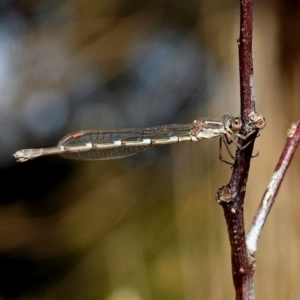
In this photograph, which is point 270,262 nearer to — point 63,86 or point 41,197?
point 41,197

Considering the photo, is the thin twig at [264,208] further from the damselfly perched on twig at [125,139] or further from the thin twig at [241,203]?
the damselfly perched on twig at [125,139]

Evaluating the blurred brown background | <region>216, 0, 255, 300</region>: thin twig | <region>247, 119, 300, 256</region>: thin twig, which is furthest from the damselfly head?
the blurred brown background

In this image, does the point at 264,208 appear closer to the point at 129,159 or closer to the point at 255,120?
the point at 255,120

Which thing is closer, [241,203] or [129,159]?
[241,203]

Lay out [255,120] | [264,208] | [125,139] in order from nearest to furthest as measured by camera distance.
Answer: [255,120], [264,208], [125,139]

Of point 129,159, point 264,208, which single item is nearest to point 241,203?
point 264,208

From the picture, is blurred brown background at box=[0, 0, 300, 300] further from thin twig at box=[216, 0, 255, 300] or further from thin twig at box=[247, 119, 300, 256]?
thin twig at box=[216, 0, 255, 300]

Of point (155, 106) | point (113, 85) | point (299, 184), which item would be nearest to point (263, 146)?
point (299, 184)

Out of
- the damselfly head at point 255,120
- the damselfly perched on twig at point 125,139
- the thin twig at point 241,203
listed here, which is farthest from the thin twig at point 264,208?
the damselfly perched on twig at point 125,139

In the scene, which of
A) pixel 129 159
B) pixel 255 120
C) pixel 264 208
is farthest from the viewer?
pixel 129 159
